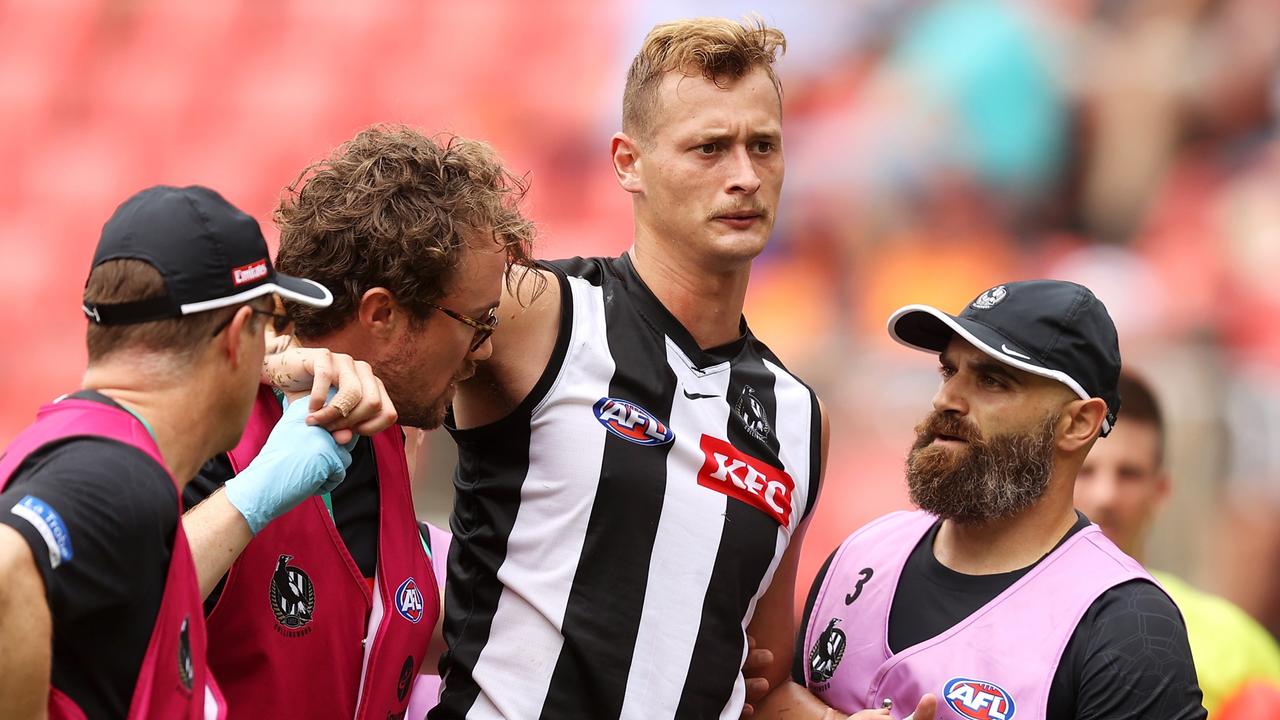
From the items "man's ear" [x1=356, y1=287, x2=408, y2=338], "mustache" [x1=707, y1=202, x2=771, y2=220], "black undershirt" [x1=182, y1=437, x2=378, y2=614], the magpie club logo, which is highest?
"mustache" [x1=707, y1=202, x2=771, y2=220]

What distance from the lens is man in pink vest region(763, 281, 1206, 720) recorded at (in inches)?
114

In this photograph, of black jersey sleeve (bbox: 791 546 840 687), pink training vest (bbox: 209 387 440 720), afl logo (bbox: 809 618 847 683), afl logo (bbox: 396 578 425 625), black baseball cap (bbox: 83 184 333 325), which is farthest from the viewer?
black jersey sleeve (bbox: 791 546 840 687)

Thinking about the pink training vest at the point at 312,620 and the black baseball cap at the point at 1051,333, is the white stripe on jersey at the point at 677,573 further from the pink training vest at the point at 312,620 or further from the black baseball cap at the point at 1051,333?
the black baseball cap at the point at 1051,333

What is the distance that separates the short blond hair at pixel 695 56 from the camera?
3.28 meters

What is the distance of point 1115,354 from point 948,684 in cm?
91

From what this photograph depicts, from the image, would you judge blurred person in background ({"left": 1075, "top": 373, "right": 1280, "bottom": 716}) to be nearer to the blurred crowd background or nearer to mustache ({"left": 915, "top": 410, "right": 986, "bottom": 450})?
mustache ({"left": 915, "top": 410, "right": 986, "bottom": 450})

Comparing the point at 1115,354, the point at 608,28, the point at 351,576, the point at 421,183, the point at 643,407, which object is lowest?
the point at 351,576

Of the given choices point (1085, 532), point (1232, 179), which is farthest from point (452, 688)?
point (1232, 179)

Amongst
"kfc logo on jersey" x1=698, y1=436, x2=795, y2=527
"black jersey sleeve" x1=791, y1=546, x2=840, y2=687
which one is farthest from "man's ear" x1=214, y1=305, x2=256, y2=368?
"black jersey sleeve" x1=791, y1=546, x2=840, y2=687

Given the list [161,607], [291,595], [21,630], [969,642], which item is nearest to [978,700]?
[969,642]

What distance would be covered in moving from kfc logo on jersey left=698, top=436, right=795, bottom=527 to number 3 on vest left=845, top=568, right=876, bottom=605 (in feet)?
0.94

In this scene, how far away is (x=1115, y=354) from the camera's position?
3.32m

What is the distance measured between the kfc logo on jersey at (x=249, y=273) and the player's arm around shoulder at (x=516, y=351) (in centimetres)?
80

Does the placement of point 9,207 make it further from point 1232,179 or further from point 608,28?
point 1232,179
